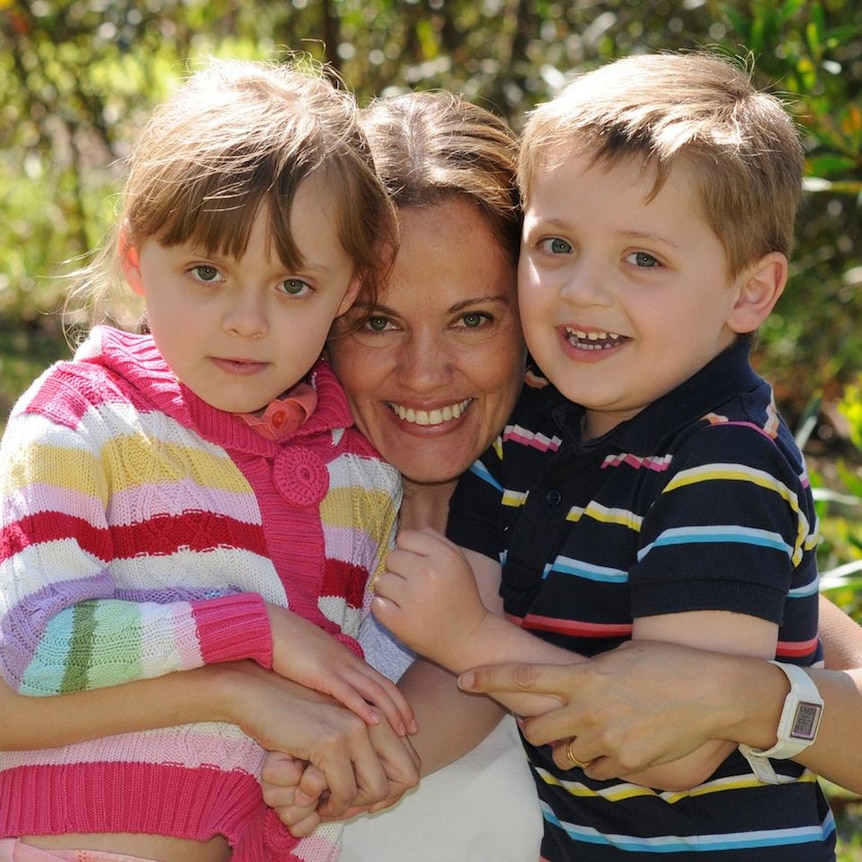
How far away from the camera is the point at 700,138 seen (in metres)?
2.14

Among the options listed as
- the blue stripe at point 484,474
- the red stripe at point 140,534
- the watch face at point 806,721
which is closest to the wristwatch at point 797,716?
the watch face at point 806,721

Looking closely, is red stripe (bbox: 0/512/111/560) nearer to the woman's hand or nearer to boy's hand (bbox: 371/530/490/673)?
boy's hand (bbox: 371/530/490/673)

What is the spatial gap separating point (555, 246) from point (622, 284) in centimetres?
17

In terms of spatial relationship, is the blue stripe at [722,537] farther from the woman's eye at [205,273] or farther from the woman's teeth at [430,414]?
the woman's eye at [205,273]

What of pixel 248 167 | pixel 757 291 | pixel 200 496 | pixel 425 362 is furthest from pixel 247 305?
pixel 757 291

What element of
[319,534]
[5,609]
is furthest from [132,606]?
[319,534]

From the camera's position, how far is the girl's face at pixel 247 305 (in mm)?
2137

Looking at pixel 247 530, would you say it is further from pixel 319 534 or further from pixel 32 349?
pixel 32 349

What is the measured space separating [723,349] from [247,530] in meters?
0.85

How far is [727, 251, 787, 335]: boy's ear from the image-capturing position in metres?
2.24

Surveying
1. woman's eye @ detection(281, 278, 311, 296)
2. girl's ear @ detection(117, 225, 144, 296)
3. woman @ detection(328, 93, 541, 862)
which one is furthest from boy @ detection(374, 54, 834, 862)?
girl's ear @ detection(117, 225, 144, 296)

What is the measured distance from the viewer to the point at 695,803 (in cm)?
219

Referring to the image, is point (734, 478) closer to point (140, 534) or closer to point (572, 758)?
point (572, 758)

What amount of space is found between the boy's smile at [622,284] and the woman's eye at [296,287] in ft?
1.23
